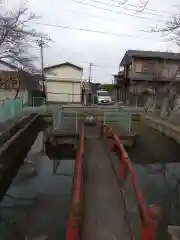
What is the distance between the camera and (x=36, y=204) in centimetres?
773

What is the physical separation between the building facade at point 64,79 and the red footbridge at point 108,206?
106ft

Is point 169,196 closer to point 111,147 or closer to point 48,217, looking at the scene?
point 111,147

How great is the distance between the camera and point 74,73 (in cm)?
4134

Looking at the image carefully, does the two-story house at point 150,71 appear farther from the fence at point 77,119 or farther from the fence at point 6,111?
the fence at point 6,111

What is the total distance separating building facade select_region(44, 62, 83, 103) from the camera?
132 feet

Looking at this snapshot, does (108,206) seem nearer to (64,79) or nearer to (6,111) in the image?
(6,111)

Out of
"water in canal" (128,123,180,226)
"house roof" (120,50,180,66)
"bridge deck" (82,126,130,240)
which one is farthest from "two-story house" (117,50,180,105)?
"bridge deck" (82,126,130,240)

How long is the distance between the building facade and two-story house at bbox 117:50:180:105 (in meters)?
7.64

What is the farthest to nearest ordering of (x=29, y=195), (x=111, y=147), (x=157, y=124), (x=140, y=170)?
(x=157, y=124)
(x=140, y=170)
(x=111, y=147)
(x=29, y=195)

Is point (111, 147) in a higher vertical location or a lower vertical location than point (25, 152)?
higher

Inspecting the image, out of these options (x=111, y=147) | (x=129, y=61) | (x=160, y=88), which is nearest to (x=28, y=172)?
(x=111, y=147)

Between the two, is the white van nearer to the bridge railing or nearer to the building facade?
the building facade

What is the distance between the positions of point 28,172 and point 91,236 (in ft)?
23.4

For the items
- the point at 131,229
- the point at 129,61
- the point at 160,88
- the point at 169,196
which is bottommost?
the point at 169,196
